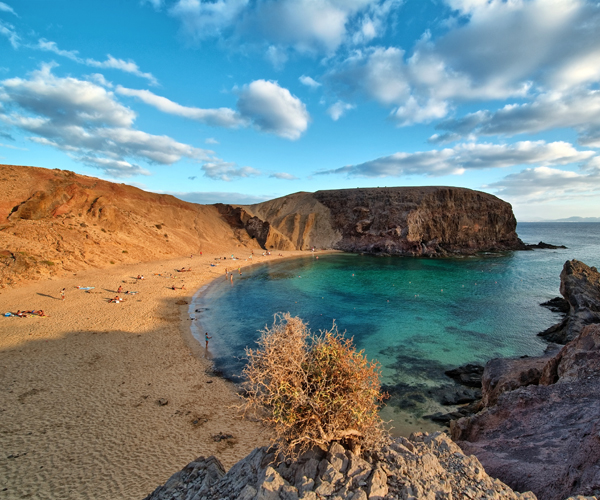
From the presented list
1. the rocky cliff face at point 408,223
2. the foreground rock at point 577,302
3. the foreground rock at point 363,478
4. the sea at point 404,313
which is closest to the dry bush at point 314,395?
the foreground rock at point 363,478

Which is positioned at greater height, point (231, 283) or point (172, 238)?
point (172, 238)

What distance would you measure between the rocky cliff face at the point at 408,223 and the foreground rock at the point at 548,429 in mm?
53731

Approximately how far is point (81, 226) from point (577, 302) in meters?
50.9

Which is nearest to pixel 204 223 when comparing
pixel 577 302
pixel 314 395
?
pixel 577 302

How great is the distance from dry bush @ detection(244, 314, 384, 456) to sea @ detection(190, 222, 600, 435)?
305cm

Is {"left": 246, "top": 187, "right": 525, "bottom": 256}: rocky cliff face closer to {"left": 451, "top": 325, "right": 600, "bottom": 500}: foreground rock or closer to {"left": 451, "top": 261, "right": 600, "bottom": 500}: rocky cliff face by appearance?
{"left": 451, "top": 261, "right": 600, "bottom": 500}: rocky cliff face

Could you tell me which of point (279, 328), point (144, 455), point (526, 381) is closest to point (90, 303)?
point (144, 455)

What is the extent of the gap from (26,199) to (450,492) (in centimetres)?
5059

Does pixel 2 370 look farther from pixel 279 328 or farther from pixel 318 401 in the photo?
pixel 318 401

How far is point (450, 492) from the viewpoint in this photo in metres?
4.42

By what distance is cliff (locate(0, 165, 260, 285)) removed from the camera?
30.1 meters

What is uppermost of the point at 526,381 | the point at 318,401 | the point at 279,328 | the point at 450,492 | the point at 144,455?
the point at 279,328

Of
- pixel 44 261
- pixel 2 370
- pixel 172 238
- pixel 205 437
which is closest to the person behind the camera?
pixel 205 437

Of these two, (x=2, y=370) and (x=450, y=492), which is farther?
(x=2, y=370)
